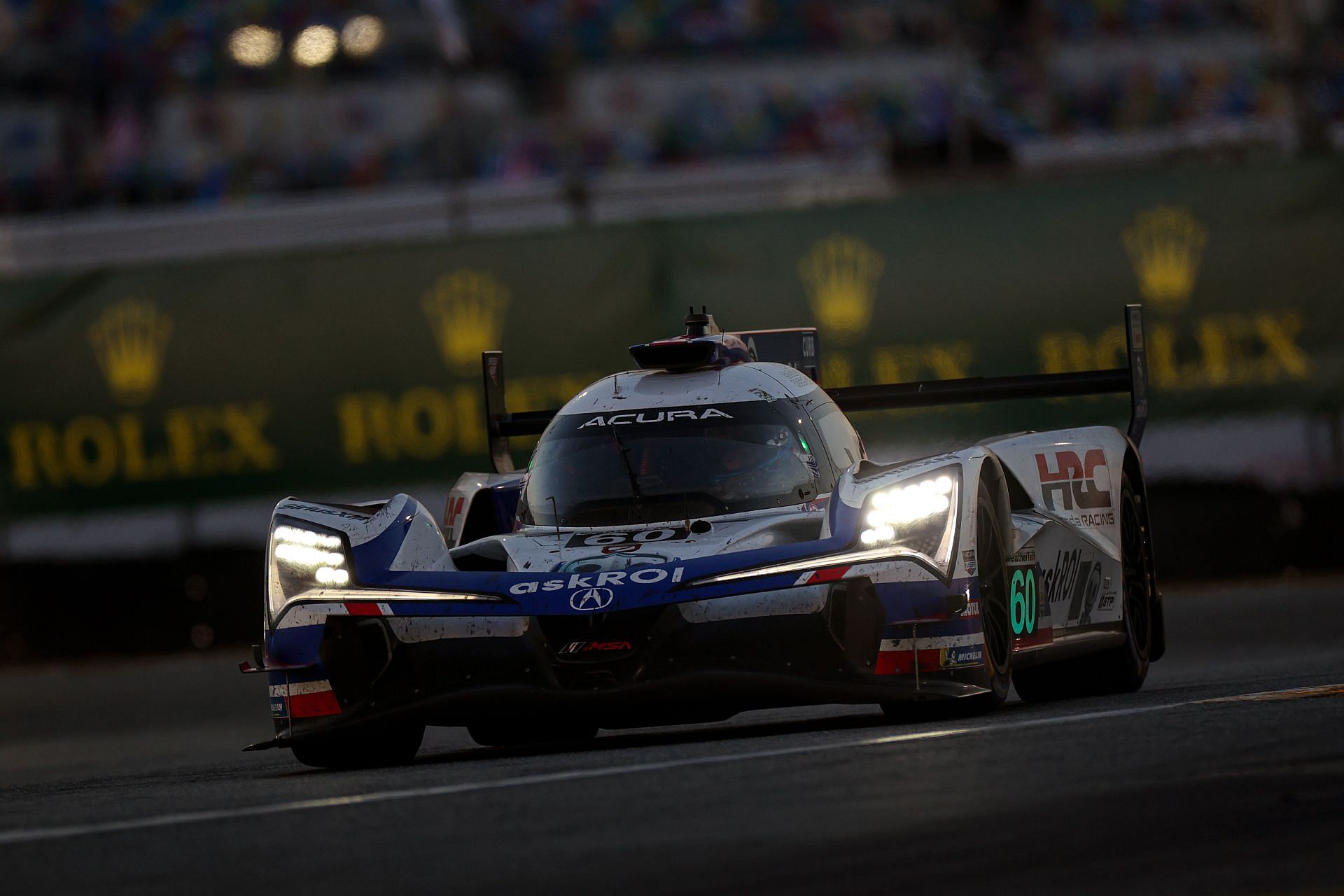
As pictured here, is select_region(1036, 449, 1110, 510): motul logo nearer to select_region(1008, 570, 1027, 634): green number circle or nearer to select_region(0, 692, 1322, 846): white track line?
select_region(1008, 570, 1027, 634): green number circle

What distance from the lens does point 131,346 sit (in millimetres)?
15523

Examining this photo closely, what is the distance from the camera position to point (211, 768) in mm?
8391

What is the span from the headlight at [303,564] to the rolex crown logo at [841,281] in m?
7.70

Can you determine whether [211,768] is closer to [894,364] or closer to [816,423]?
[816,423]

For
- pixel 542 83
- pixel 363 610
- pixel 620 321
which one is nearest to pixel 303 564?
pixel 363 610

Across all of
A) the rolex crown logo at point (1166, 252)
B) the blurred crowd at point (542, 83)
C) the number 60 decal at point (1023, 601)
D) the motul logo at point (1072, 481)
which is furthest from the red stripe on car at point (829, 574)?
the blurred crowd at point (542, 83)

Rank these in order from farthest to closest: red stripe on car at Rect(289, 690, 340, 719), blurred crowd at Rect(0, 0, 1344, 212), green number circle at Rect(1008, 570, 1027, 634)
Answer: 1. blurred crowd at Rect(0, 0, 1344, 212)
2. green number circle at Rect(1008, 570, 1027, 634)
3. red stripe on car at Rect(289, 690, 340, 719)

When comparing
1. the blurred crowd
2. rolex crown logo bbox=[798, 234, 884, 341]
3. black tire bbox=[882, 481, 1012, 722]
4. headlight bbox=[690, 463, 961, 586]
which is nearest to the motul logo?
black tire bbox=[882, 481, 1012, 722]

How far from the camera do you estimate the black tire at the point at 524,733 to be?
8.51 metres

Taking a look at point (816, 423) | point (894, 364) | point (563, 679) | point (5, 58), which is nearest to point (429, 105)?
point (5, 58)

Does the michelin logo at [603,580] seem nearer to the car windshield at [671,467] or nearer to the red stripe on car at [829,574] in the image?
the red stripe on car at [829,574]

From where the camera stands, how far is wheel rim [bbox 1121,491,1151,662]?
9.21 metres

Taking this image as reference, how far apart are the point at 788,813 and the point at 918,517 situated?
2.49 meters

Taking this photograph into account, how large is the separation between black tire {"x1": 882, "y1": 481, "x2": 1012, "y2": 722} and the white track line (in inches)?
21.2
